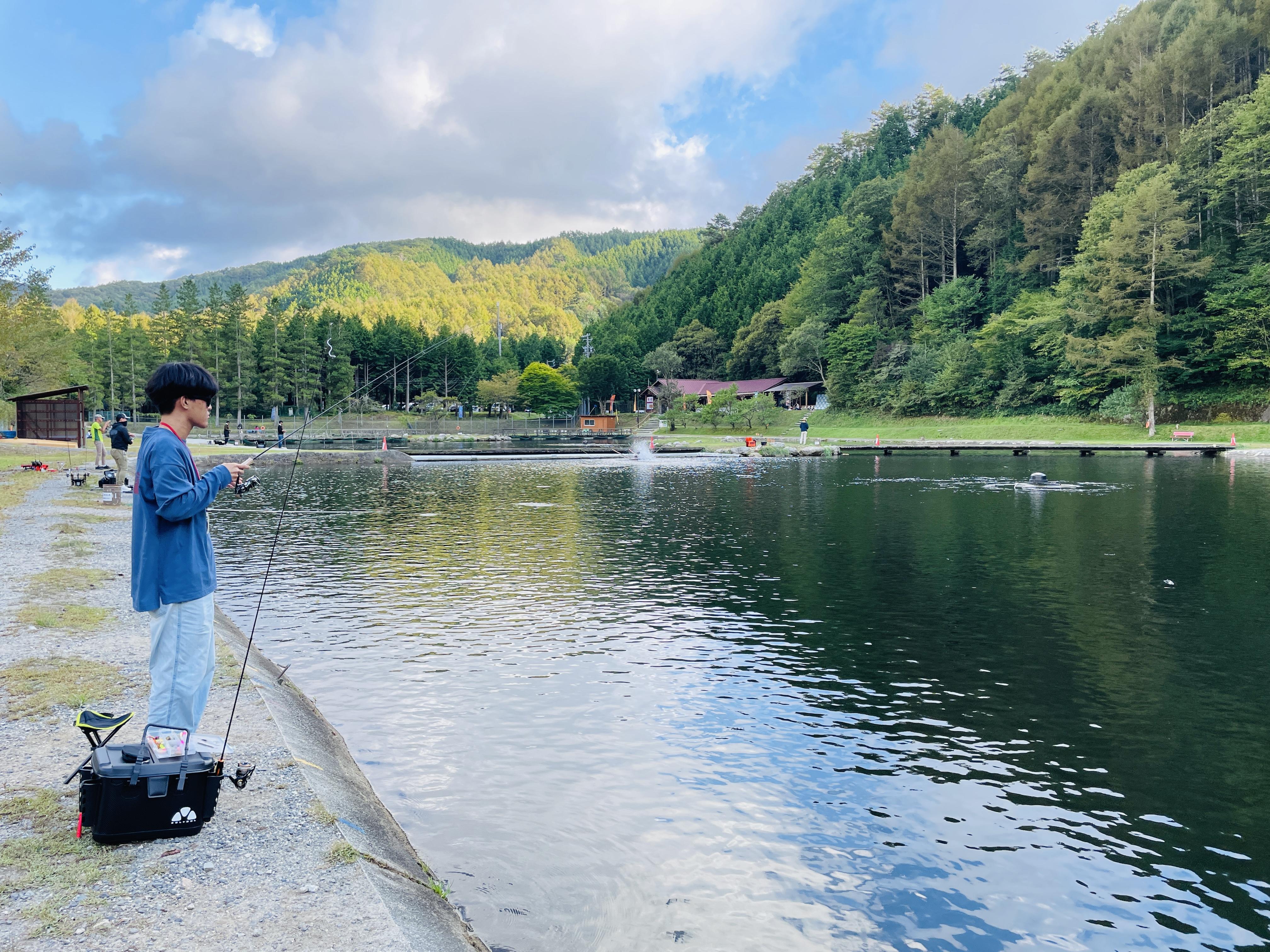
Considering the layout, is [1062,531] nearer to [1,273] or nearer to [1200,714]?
[1200,714]

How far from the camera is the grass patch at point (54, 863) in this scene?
12.5ft

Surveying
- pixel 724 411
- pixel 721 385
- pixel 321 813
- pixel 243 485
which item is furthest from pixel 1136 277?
pixel 321 813

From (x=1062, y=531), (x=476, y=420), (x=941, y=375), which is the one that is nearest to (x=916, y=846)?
(x=1062, y=531)

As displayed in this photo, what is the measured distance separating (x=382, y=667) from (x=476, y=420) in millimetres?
79405

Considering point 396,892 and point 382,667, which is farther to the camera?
point 382,667

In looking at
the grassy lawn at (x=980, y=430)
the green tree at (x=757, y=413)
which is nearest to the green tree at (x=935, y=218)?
the grassy lawn at (x=980, y=430)

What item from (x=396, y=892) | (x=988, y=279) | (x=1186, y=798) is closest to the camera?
(x=396, y=892)

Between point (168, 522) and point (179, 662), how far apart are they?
85cm

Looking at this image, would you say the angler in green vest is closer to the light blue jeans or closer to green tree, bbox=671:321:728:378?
the light blue jeans

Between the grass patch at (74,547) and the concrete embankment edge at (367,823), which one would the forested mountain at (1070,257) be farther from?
the concrete embankment edge at (367,823)

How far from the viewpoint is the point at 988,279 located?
85.6m

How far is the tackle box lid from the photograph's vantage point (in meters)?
4.41

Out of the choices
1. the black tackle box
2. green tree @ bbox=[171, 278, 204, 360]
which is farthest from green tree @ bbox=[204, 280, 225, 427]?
the black tackle box

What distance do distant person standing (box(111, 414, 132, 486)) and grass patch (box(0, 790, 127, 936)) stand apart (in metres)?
18.2
